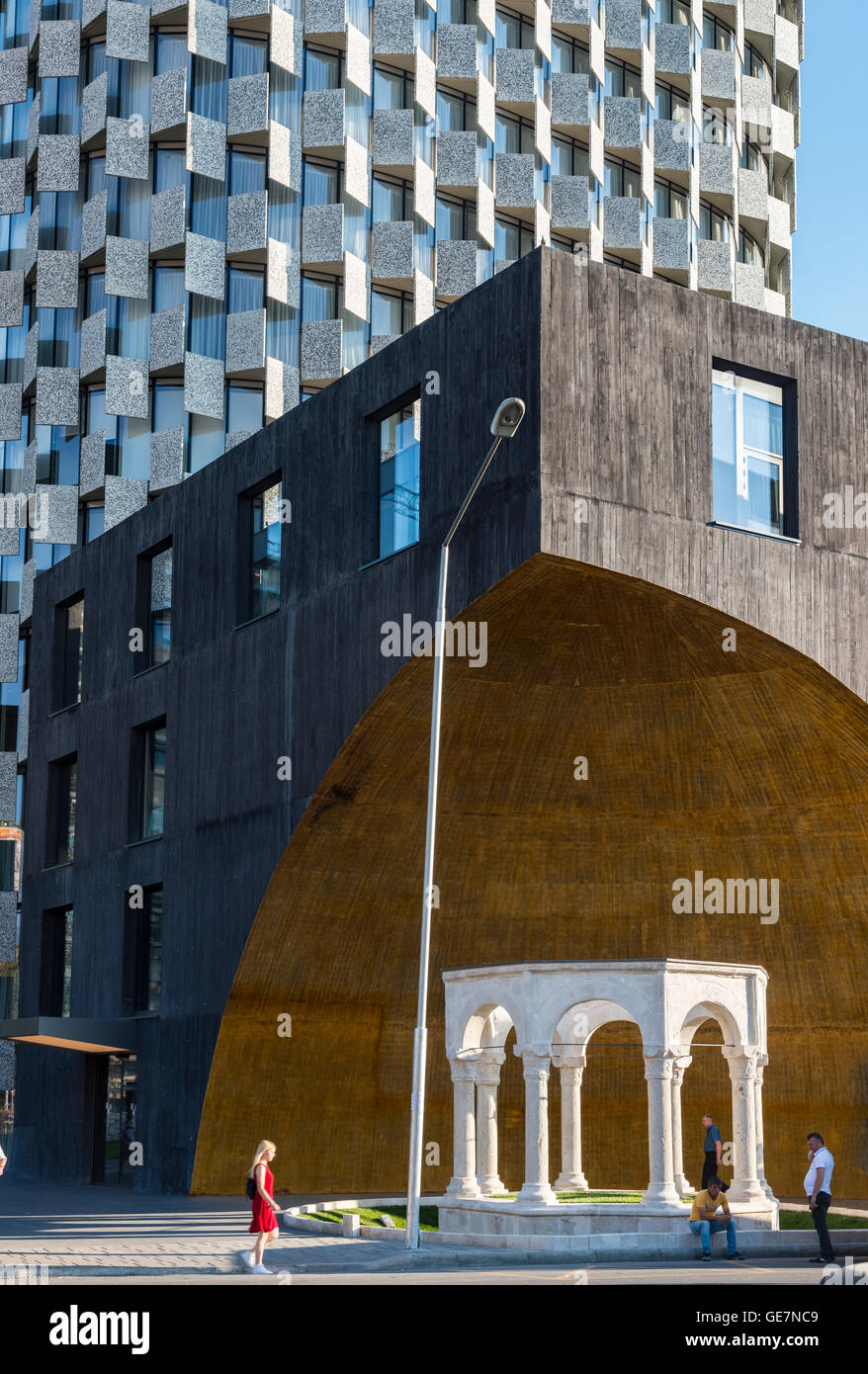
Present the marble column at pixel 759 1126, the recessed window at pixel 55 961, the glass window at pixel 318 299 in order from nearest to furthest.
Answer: the marble column at pixel 759 1126 → the recessed window at pixel 55 961 → the glass window at pixel 318 299

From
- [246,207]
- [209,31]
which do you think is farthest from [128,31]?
[246,207]

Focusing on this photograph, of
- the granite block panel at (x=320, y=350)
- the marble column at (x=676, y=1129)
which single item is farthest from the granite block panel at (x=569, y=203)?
the marble column at (x=676, y=1129)

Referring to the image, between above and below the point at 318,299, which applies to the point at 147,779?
below

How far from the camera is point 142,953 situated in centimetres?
3862

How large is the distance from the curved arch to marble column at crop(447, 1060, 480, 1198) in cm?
578

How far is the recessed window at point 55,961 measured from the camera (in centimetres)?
4294

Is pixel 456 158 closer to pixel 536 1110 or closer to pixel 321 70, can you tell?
pixel 321 70

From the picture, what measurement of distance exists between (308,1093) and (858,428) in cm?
1686

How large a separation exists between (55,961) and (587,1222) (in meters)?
22.0

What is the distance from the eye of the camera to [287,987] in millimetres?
34469

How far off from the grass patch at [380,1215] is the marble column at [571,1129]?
2354mm

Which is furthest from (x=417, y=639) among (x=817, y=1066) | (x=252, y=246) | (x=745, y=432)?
(x=252, y=246)

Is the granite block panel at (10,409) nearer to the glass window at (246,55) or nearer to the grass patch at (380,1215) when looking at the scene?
the glass window at (246,55)
